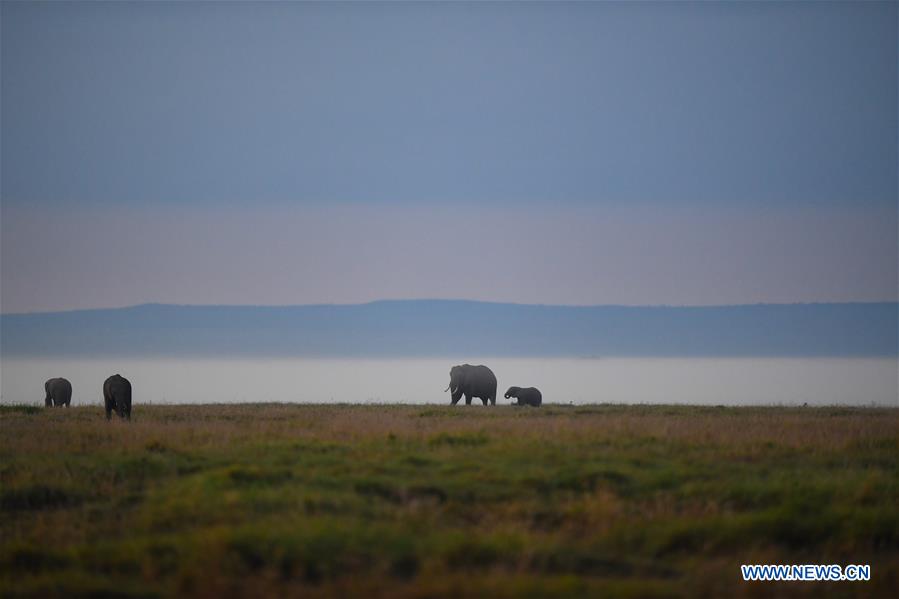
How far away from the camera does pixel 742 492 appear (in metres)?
16.0

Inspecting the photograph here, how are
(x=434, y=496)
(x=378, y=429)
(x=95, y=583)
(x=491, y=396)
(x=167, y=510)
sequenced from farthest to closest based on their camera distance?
(x=491, y=396)
(x=378, y=429)
(x=434, y=496)
(x=167, y=510)
(x=95, y=583)

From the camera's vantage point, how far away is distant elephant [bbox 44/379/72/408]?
50969 mm

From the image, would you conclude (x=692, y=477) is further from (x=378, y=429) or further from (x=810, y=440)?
(x=378, y=429)

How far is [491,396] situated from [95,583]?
4598cm

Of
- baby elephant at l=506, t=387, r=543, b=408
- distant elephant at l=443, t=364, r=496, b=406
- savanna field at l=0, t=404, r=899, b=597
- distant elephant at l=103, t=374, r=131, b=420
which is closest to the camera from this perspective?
savanna field at l=0, t=404, r=899, b=597

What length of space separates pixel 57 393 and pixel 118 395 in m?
22.7

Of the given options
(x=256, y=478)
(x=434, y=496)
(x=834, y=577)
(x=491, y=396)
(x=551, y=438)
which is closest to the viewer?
(x=834, y=577)

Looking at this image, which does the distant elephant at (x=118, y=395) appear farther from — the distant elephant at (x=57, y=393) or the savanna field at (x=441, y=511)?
the distant elephant at (x=57, y=393)

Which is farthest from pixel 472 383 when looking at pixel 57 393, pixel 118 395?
pixel 118 395

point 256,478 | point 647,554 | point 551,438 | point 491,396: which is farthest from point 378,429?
point 491,396

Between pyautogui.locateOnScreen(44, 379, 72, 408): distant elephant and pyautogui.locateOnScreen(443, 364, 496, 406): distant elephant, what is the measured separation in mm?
20684

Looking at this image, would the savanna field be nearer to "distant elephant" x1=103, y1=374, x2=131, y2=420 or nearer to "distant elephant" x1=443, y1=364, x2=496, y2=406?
"distant elephant" x1=103, y1=374, x2=131, y2=420

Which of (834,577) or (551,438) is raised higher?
(551,438)

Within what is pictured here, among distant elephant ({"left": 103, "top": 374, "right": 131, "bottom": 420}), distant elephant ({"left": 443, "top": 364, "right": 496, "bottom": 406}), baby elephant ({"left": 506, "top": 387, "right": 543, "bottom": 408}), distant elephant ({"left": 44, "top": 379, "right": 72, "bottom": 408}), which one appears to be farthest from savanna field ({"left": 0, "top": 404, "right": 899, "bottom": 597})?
distant elephant ({"left": 443, "top": 364, "right": 496, "bottom": 406})
